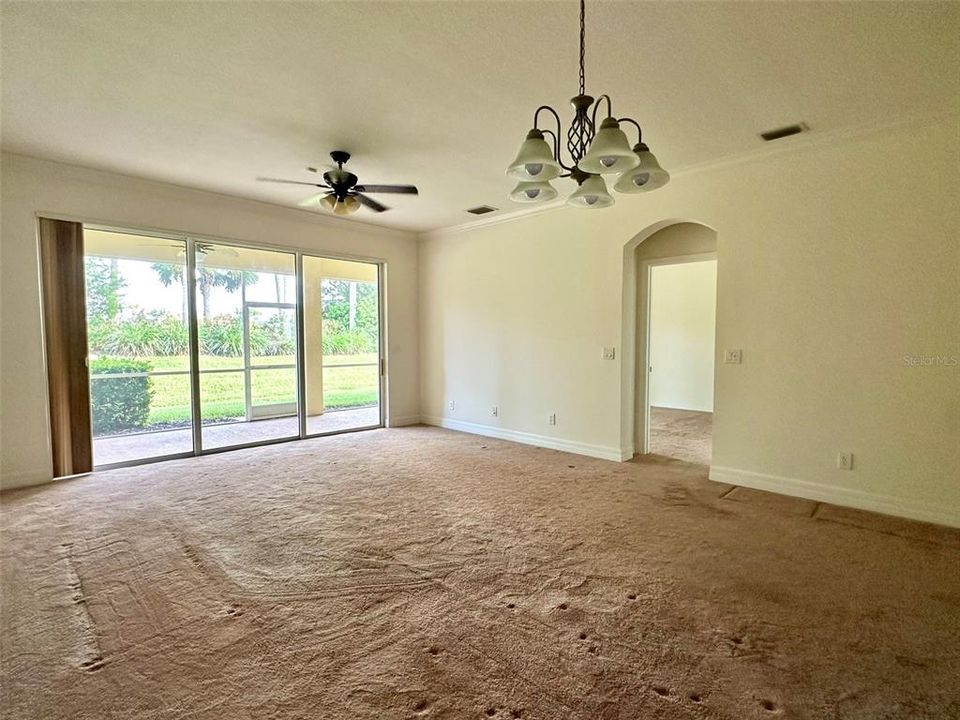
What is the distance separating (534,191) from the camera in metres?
2.40

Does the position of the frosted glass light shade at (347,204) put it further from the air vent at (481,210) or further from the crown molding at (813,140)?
the crown molding at (813,140)

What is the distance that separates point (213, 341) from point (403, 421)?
9.23ft

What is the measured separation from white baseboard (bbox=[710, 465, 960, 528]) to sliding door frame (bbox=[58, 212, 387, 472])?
4.63 m

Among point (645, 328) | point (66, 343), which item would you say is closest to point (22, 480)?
point (66, 343)

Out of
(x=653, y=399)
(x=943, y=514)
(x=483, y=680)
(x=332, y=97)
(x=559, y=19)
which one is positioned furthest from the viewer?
(x=653, y=399)

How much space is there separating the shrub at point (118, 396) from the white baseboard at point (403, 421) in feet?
9.74

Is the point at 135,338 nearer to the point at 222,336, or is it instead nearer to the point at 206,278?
the point at 222,336

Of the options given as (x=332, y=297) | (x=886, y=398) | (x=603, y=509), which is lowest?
(x=603, y=509)

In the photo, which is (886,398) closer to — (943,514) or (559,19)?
(943,514)

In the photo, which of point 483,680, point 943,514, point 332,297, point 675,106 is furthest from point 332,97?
point 943,514

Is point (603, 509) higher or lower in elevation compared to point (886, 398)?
lower

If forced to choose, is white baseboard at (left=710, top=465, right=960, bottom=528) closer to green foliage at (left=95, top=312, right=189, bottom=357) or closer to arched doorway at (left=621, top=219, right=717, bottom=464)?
arched doorway at (left=621, top=219, right=717, bottom=464)

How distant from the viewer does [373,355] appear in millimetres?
6738

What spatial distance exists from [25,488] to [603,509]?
5051 millimetres
